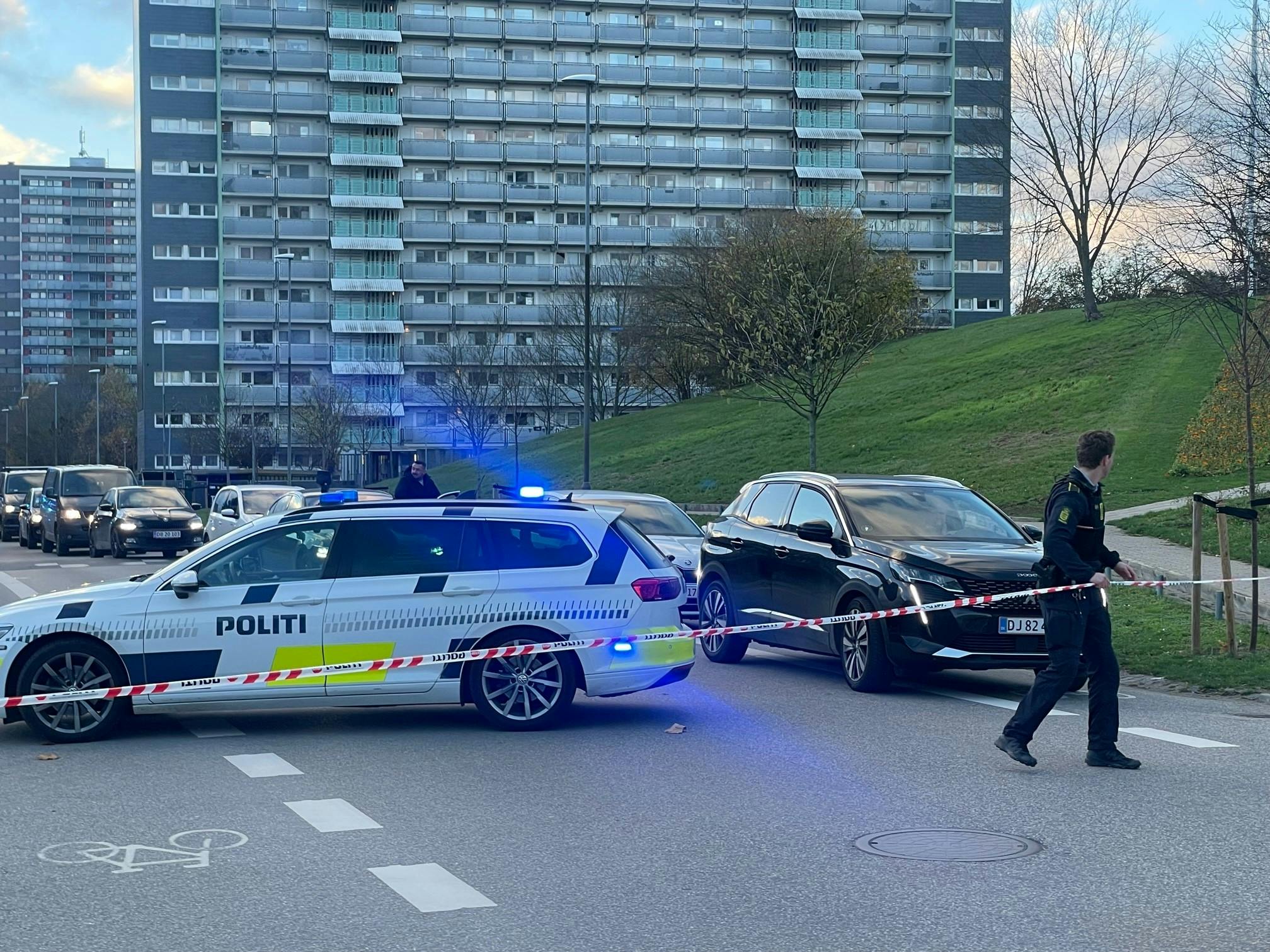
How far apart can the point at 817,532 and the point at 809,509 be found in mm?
906

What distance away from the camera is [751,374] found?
4394 cm

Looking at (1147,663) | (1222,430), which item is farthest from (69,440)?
(1147,663)

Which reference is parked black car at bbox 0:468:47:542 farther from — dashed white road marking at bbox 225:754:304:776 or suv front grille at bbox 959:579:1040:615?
dashed white road marking at bbox 225:754:304:776

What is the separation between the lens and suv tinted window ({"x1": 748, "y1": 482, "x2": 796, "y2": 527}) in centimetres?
1495

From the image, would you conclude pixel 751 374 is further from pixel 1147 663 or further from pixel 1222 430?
pixel 1147 663

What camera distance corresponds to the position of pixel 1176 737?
34.0 ft

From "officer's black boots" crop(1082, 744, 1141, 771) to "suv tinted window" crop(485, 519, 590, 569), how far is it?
3172 mm

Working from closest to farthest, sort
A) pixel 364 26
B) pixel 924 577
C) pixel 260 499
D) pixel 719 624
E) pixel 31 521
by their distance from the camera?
pixel 924 577
pixel 719 624
pixel 260 499
pixel 31 521
pixel 364 26

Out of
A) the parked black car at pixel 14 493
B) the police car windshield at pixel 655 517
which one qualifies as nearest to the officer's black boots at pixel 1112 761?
the police car windshield at pixel 655 517

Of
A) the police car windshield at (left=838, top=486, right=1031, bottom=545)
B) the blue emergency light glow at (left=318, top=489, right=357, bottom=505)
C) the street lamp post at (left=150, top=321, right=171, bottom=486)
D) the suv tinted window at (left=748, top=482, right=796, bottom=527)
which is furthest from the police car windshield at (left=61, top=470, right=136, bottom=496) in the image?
the street lamp post at (left=150, top=321, right=171, bottom=486)

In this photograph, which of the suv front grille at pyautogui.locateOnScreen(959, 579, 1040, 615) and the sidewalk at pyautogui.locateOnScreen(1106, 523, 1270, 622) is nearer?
the suv front grille at pyautogui.locateOnScreen(959, 579, 1040, 615)

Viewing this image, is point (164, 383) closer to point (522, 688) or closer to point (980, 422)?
point (980, 422)

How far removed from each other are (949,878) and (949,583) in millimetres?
6116

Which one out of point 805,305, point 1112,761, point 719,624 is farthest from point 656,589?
point 805,305
